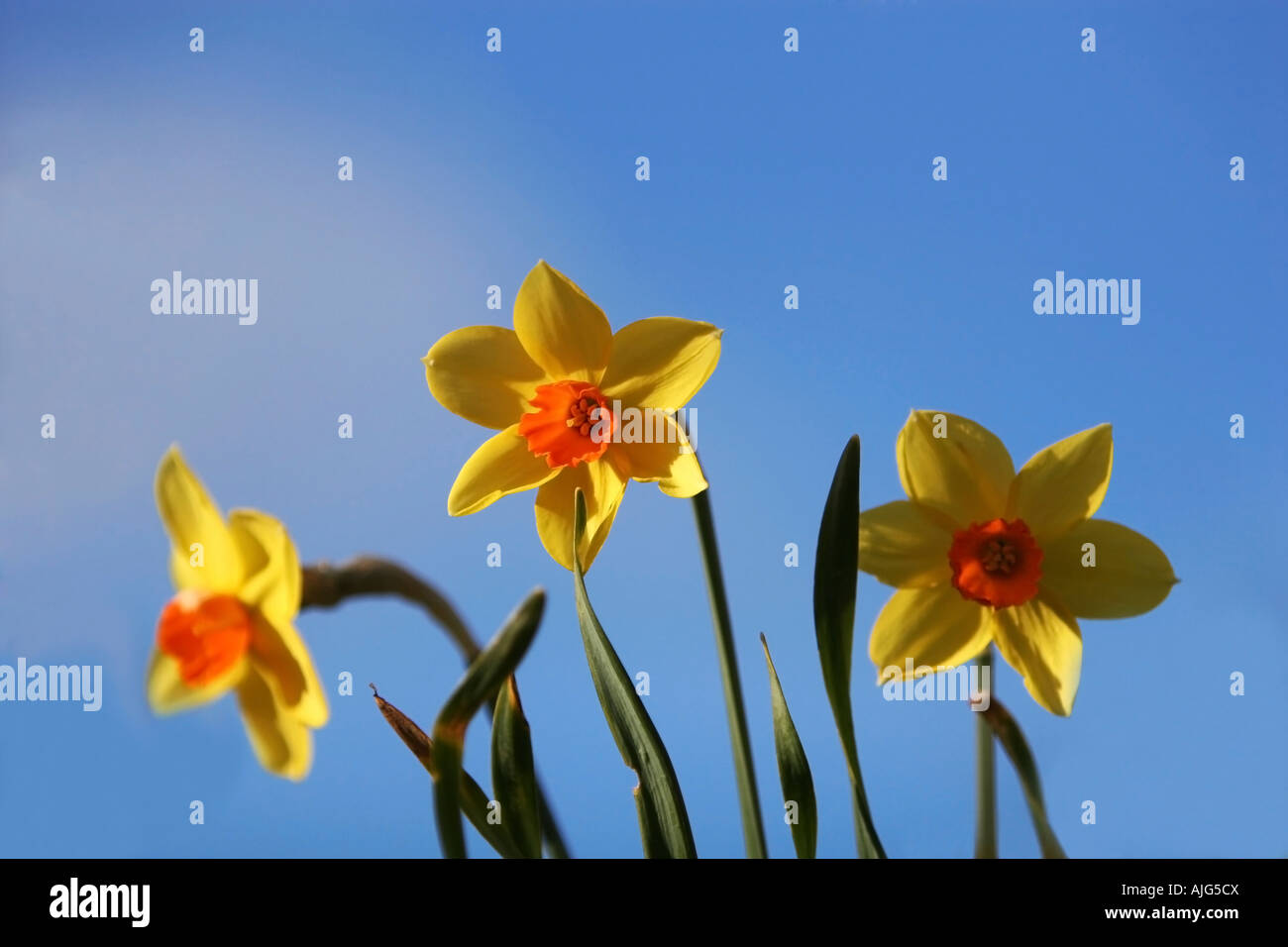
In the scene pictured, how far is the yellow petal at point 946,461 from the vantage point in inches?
45.4

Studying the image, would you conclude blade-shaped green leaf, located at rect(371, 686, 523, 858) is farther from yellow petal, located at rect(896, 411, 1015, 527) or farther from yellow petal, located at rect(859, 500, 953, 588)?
yellow petal, located at rect(896, 411, 1015, 527)

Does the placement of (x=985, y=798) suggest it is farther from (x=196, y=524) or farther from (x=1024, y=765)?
(x=196, y=524)

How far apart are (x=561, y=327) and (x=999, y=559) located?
25.5 inches

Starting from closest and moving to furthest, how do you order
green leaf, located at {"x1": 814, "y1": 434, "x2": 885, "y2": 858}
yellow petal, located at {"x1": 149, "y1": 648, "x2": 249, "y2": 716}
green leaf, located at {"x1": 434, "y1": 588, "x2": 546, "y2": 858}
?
1. green leaf, located at {"x1": 434, "y1": 588, "x2": 546, "y2": 858}
2. yellow petal, located at {"x1": 149, "y1": 648, "x2": 249, "y2": 716}
3. green leaf, located at {"x1": 814, "y1": 434, "x2": 885, "y2": 858}

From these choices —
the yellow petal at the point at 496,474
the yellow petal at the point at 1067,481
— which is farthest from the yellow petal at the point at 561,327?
the yellow petal at the point at 1067,481

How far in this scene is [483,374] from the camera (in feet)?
3.87

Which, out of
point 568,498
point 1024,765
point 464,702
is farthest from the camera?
point 568,498

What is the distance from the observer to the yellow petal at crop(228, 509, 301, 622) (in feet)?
2.88

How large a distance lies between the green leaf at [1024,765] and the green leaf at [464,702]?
0.56m

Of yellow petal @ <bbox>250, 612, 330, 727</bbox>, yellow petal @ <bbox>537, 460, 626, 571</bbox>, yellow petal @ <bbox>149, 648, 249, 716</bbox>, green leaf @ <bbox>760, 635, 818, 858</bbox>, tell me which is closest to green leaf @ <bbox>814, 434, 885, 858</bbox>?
green leaf @ <bbox>760, 635, 818, 858</bbox>

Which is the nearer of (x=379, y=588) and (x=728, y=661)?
(x=379, y=588)

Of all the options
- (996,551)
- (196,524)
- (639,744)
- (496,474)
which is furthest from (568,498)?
(996,551)

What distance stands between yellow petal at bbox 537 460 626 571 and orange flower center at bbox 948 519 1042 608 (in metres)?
0.45
